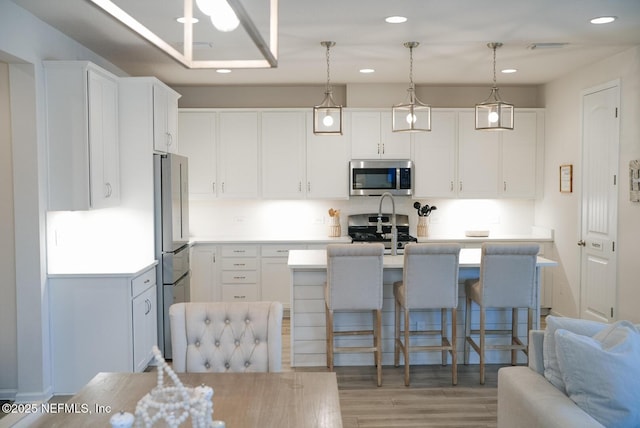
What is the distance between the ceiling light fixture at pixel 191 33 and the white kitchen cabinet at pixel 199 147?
5079 mm

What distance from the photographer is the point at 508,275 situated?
13.6ft

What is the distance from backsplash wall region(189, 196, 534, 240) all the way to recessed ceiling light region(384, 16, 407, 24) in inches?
120

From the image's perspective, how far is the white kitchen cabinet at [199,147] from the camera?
661cm

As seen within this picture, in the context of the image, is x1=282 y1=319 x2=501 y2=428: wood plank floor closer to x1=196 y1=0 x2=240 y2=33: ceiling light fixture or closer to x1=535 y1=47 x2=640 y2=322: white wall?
x1=535 y1=47 x2=640 y2=322: white wall

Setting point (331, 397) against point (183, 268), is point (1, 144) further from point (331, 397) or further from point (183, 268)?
point (331, 397)

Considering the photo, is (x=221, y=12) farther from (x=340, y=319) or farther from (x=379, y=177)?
(x=379, y=177)

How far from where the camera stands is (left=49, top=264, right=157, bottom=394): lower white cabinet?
4035 millimetres

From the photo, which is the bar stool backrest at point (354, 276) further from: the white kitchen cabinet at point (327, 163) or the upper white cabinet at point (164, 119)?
the white kitchen cabinet at point (327, 163)

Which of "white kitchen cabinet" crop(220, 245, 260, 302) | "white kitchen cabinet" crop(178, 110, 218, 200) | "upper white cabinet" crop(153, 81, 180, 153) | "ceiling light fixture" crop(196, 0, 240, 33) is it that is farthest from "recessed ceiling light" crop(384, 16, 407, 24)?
"white kitchen cabinet" crop(220, 245, 260, 302)

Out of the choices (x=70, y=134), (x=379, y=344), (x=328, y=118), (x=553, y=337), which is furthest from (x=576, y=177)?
(x=70, y=134)

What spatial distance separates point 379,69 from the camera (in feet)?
19.2

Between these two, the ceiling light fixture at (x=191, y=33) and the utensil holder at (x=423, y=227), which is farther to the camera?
the utensil holder at (x=423, y=227)

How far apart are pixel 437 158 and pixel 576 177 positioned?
1.54m

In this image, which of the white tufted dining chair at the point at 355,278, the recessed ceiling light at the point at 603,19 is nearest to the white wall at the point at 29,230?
the white tufted dining chair at the point at 355,278
